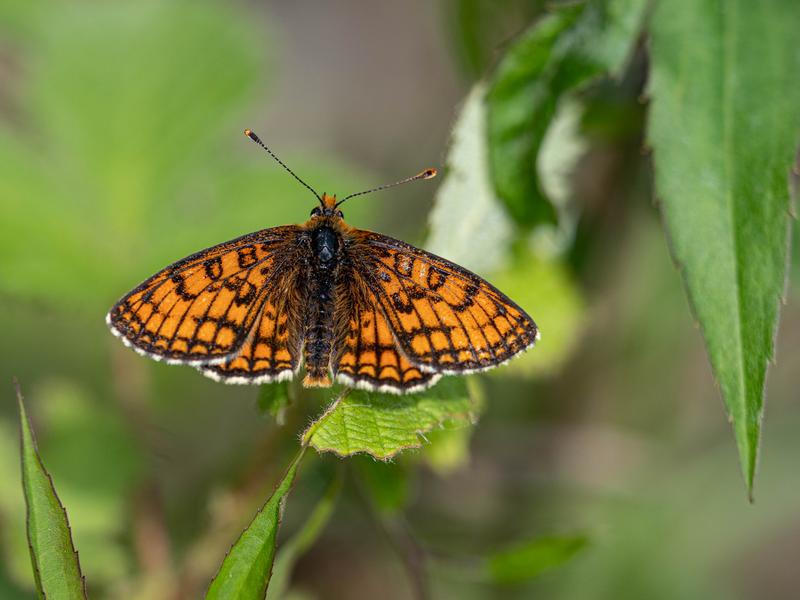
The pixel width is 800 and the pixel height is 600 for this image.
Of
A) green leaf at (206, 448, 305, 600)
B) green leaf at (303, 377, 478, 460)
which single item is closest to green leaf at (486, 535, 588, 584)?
green leaf at (303, 377, 478, 460)

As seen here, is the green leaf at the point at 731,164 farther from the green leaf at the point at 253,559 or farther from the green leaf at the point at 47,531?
the green leaf at the point at 47,531

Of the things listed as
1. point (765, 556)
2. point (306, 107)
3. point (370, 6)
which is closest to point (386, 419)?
point (765, 556)

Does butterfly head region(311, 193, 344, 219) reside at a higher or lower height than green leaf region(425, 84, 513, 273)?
higher

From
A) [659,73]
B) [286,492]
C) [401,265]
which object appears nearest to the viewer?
[286,492]

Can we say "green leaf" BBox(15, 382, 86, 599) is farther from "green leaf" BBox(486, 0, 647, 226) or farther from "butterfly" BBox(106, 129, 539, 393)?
"green leaf" BBox(486, 0, 647, 226)

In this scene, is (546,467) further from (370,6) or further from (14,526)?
(370,6)

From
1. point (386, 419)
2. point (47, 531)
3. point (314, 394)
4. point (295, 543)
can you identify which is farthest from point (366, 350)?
point (47, 531)
